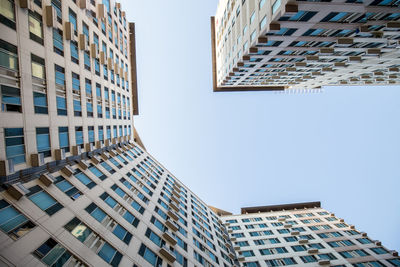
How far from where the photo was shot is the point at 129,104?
3847 cm

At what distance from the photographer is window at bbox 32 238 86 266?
10837mm

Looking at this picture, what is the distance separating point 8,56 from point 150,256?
2063 centimetres

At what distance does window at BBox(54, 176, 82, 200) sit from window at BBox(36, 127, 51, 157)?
2709mm

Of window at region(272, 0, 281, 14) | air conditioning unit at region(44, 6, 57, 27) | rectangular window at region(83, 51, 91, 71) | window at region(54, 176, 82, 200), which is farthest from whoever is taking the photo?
rectangular window at region(83, 51, 91, 71)

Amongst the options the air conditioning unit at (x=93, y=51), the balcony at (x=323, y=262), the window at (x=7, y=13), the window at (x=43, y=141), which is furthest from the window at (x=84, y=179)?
the balcony at (x=323, y=262)

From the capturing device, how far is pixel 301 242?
106 feet

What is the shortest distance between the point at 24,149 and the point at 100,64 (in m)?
16.7

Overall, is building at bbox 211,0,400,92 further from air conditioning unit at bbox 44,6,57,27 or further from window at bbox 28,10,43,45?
window at bbox 28,10,43,45

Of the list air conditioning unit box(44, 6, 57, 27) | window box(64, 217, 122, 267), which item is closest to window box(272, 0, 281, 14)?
air conditioning unit box(44, 6, 57, 27)

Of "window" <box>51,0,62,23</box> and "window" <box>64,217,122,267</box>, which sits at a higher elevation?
"window" <box>51,0,62,23</box>

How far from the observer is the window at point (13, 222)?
10.3 meters

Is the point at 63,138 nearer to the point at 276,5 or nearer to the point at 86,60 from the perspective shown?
the point at 86,60

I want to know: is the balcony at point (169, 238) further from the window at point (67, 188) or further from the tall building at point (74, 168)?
the window at point (67, 188)

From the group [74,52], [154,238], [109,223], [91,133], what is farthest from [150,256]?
[74,52]
